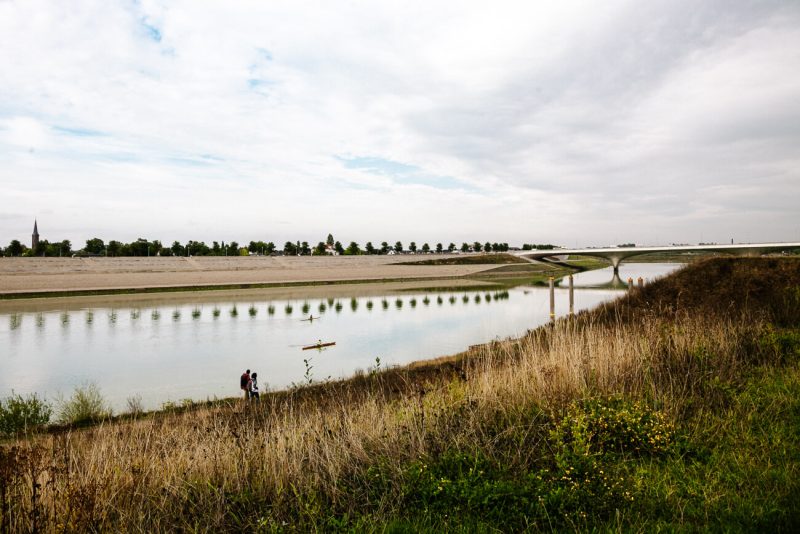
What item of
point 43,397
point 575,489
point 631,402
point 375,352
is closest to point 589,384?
point 631,402

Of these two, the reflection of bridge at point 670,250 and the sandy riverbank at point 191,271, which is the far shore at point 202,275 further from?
the reflection of bridge at point 670,250

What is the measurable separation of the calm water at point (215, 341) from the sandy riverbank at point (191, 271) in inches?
836

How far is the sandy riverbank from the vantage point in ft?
188

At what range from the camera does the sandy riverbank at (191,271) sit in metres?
57.2

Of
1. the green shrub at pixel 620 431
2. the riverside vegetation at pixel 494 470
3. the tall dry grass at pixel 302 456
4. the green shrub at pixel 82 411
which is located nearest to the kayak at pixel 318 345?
the green shrub at pixel 82 411

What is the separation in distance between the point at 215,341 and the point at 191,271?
50.7 metres

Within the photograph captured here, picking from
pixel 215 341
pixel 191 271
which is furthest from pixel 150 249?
pixel 215 341

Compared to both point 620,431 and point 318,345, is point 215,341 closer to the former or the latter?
point 318,345

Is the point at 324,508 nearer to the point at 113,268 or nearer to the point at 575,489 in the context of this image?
the point at 575,489

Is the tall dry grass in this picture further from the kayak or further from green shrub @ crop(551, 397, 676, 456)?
the kayak

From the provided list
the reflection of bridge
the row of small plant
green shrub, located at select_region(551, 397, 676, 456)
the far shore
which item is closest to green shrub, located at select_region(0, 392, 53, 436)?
green shrub, located at select_region(551, 397, 676, 456)

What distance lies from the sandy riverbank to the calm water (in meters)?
21.2

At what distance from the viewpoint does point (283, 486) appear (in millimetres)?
4707

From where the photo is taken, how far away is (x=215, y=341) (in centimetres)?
2522
